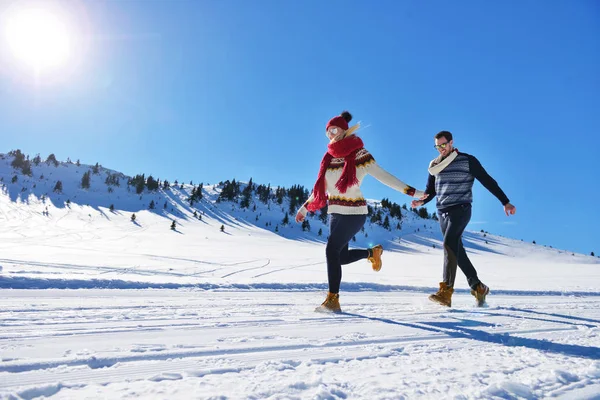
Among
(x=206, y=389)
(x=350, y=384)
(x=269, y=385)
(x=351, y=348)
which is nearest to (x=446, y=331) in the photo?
(x=351, y=348)

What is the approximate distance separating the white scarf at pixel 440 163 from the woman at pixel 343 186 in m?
0.64

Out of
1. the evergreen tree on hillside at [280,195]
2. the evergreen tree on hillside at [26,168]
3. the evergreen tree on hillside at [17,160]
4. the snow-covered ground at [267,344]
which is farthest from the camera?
the evergreen tree on hillside at [280,195]

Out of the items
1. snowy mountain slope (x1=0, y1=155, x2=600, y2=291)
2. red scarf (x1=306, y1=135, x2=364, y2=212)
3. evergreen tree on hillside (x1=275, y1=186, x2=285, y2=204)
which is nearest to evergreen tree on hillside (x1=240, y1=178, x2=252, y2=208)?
snowy mountain slope (x1=0, y1=155, x2=600, y2=291)

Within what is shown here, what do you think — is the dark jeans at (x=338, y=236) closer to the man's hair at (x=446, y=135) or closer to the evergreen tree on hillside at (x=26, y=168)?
the man's hair at (x=446, y=135)

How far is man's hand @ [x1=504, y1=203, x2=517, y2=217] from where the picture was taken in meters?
3.59

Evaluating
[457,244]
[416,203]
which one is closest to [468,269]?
[457,244]

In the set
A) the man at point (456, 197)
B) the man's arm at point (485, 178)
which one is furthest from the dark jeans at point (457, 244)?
the man's arm at point (485, 178)

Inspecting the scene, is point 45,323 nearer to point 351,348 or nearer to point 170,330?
point 170,330

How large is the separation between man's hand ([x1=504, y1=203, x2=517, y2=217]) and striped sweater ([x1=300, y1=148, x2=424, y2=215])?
116cm

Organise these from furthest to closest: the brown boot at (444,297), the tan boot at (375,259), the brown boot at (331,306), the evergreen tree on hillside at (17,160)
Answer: the evergreen tree on hillside at (17,160) < the tan boot at (375,259) < the brown boot at (444,297) < the brown boot at (331,306)

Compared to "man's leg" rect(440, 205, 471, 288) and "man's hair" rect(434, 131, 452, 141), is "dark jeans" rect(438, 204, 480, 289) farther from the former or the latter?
"man's hair" rect(434, 131, 452, 141)

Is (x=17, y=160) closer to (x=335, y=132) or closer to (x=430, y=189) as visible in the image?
(x=335, y=132)

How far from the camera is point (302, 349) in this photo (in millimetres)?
1562

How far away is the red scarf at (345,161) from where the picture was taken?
3.16 meters
